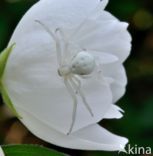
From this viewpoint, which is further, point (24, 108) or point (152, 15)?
point (152, 15)

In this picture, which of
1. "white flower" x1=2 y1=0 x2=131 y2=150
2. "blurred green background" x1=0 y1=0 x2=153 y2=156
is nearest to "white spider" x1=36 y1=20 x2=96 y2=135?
"white flower" x1=2 y1=0 x2=131 y2=150

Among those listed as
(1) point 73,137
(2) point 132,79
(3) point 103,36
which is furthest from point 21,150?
(2) point 132,79

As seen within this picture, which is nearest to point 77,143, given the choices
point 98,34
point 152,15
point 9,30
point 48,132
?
point 48,132

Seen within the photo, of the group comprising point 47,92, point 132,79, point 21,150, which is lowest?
point 132,79

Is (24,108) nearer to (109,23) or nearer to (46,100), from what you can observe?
(46,100)

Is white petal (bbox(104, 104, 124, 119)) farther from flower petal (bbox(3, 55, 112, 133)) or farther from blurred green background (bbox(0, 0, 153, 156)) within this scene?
blurred green background (bbox(0, 0, 153, 156))

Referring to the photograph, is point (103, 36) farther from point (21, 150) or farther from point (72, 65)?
point (21, 150)

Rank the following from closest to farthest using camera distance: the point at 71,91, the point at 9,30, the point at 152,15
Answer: the point at 71,91 < the point at 9,30 < the point at 152,15
